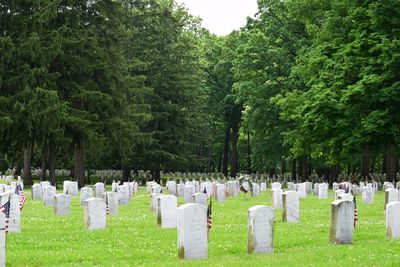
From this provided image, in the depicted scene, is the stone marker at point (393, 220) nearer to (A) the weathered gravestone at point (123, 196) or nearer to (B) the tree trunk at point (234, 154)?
(A) the weathered gravestone at point (123, 196)

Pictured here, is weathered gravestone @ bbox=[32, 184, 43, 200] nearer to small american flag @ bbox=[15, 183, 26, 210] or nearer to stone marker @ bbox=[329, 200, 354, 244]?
small american flag @ bbox=[15, 183, 26, 210]

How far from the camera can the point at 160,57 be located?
163 ft

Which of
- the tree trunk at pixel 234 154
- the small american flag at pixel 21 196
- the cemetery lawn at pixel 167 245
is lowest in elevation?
the cemetery lawn at pixel 167 245

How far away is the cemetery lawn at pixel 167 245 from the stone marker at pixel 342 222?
0.21 meters

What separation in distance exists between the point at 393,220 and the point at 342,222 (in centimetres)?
134

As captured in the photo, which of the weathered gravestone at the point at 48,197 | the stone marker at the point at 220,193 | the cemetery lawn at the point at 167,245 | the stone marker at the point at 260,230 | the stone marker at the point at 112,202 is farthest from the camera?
the stone marker at the point at 220,193

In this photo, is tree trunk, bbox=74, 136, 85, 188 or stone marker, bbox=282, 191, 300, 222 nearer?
stone marker, bbox=282, 191, 300, 222

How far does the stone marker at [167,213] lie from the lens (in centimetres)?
1614

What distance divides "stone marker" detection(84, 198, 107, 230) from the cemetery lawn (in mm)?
287

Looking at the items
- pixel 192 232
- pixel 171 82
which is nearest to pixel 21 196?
pixel 192 232

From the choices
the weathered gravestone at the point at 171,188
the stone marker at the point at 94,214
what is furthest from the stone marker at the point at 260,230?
the weathered gravestone at the point at 171,188

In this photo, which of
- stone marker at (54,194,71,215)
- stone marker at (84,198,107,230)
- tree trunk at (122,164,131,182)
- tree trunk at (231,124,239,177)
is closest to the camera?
stone marker at (84,198,107,230)

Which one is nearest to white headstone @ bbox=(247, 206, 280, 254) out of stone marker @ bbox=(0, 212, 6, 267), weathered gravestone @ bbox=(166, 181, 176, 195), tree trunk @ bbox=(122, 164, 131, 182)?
stone marker @ bbox=(0, 212, 6, 267)

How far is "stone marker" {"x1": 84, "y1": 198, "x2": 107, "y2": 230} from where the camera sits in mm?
15391
